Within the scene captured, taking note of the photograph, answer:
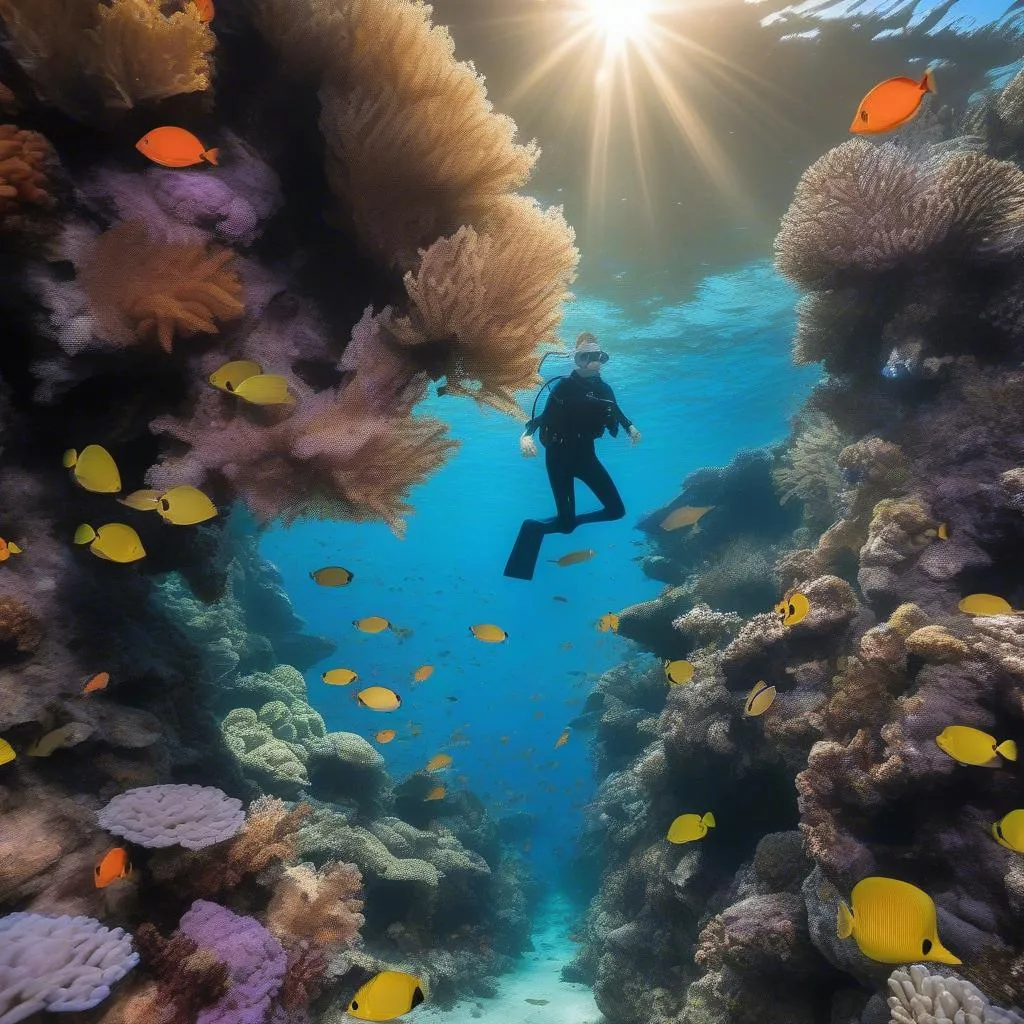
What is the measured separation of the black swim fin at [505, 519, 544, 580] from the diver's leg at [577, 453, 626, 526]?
0.63m

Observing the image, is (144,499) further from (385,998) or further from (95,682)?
(385,998)

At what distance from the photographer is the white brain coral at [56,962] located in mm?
2199

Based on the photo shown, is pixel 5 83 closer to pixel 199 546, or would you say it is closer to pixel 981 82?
pixel 199 546

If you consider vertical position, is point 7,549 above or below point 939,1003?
above

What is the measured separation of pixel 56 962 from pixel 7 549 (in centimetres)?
217

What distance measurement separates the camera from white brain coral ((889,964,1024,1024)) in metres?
2.95

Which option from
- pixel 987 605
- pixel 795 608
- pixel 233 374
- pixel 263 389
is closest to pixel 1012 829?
pixel 795 608

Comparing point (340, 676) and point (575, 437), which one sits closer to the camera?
point (340, 676)

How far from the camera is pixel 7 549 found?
3.43 metres

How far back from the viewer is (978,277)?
253 inches

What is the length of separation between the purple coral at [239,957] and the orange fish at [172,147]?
154 inches

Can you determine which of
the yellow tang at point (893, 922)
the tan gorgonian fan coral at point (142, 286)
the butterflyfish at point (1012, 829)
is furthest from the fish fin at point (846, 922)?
the tan gorgonian fan coral at point (142, 286)

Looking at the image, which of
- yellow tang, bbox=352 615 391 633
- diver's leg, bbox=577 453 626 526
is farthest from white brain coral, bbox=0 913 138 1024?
diver's leg, bbox=577 453 626 526

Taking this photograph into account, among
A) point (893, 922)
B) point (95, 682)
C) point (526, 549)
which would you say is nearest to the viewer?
point (893, 922)
